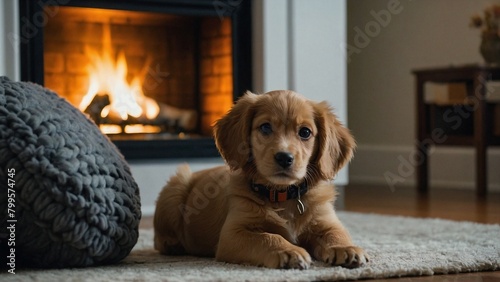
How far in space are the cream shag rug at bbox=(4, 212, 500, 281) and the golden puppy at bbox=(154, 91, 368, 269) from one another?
0.06 metres

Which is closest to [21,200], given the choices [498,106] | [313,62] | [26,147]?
[26,147]

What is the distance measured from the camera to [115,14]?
12.9ft

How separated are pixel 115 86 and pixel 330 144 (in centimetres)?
190

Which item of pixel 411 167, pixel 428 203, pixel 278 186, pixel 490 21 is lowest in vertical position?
pixel 428 203

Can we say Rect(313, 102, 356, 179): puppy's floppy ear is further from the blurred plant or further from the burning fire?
the blurred plant

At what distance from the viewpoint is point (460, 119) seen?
5.12 m

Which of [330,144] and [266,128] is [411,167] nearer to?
[330,144]

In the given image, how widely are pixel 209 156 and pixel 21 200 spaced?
202cm

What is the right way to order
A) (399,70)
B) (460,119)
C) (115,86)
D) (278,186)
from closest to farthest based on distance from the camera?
(278,186) < (115,86) < (460,119) < (399,70)

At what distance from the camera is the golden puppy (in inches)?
83.4

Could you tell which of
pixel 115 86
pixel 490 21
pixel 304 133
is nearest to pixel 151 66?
pixel 115 86

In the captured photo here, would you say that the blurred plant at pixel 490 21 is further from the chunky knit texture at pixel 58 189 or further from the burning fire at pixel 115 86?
the chunky knit texture at pixel 58 189

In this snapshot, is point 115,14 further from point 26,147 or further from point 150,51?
point 26,147

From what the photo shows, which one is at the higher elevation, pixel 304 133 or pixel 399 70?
pixel 399 70
